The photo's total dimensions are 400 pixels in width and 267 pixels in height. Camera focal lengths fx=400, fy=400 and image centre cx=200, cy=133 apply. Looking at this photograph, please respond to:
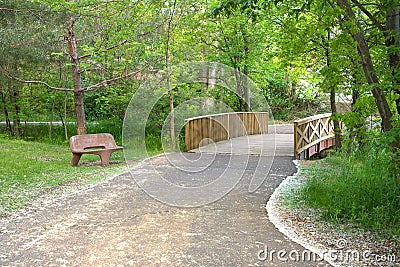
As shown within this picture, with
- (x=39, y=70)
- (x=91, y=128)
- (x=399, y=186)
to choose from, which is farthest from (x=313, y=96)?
(x=399, y=186)

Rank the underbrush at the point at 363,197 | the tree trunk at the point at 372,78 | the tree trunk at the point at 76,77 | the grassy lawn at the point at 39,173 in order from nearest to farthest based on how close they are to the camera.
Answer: the underbrush at the point at 363,197 → the tree trunk at the point at 372,78 → the grassy lawn at the point at 39,173 → the tree trunk at the point at 76,77

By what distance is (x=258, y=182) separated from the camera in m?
6.88

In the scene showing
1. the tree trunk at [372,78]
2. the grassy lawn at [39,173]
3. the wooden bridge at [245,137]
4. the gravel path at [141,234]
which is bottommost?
the gravel path at [141,234]

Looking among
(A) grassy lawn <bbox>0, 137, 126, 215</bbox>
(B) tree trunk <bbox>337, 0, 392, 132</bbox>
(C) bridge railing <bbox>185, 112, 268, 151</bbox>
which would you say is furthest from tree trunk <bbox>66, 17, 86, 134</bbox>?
(B) tree trunk <bbox>337, 0, 392, 132</bbox>

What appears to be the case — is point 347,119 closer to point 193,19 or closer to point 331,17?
point 331,17

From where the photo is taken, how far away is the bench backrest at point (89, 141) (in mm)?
8609

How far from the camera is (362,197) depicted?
16.4 ft

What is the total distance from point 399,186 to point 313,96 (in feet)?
58.2

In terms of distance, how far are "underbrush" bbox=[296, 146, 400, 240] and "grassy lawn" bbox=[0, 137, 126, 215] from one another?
3.87m

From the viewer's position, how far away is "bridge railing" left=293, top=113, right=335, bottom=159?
9.59 metres

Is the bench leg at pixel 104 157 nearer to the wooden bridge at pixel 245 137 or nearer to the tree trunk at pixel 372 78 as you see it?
the wooden bridge at pixel 245 137

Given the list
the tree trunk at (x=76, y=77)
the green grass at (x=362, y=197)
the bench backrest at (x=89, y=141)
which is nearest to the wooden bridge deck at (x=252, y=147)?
the bench backrest at (x=89, y=141)

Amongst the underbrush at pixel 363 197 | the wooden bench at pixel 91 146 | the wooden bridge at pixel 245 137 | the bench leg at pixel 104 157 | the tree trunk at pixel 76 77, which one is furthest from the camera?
the tree trunk at pixel 76 77

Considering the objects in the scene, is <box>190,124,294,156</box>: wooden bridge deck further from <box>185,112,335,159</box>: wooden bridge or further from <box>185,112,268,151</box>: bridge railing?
<box>185,112,268,151</box>: bridge railing
